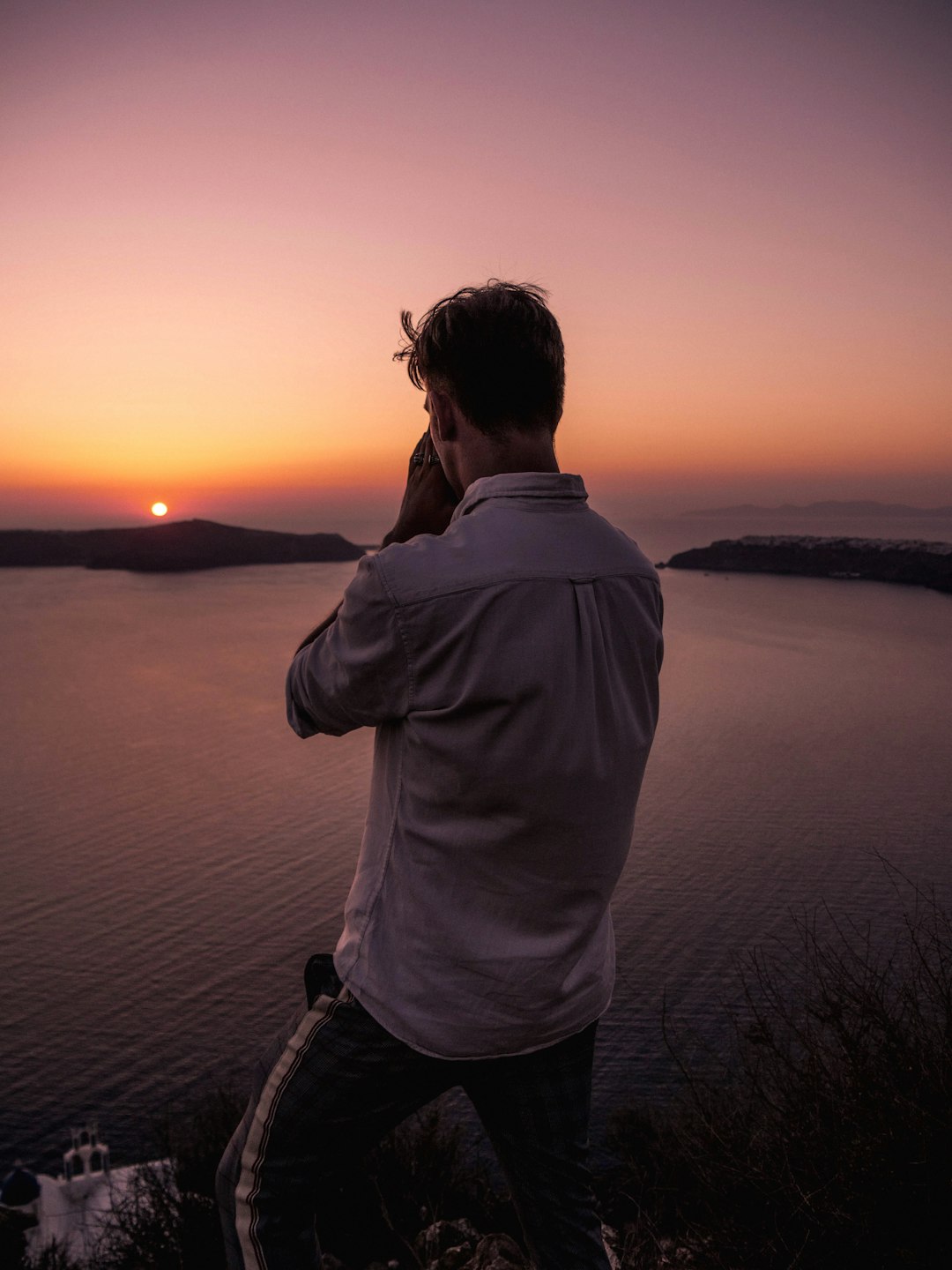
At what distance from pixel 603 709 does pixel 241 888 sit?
15.6m

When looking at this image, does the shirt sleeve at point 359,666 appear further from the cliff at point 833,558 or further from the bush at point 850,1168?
the cliff at point 833,558

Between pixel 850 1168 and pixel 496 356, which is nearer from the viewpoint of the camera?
pixel 496 356

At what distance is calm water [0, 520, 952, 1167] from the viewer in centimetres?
1091

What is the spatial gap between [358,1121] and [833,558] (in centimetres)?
6196

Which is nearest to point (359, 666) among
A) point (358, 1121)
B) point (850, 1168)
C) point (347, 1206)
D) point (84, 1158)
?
point (358, 1121)

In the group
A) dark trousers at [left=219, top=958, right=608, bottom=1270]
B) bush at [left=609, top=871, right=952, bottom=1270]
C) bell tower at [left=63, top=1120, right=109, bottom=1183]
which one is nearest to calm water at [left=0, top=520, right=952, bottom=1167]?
bell tower at [left=63, top=1120, right=109, bottom=1183]

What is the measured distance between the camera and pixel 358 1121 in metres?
0.98

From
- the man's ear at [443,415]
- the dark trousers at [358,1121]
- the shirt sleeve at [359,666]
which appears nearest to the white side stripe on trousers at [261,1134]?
the dark trousers at [358,1121]

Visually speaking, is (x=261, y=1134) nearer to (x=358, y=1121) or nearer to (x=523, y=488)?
(x=358, y=1121)

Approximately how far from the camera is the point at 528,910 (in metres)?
0.92

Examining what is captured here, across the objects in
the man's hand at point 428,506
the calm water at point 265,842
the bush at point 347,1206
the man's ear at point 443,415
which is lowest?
the calm water at point 265,842

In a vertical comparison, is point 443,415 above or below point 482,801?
above

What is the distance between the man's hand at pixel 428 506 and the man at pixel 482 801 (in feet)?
0.12

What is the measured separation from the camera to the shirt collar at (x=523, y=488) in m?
0.92
